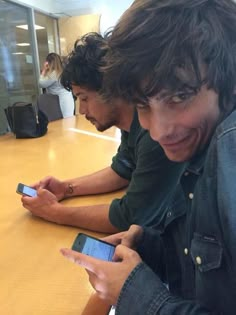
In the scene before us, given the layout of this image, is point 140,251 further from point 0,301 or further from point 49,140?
point 49,140

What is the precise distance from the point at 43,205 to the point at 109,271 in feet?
1.43

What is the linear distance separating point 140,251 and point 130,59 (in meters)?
0.41

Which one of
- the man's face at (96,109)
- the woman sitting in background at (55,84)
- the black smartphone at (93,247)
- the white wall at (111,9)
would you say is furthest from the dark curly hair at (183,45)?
the white wall at (111,9)

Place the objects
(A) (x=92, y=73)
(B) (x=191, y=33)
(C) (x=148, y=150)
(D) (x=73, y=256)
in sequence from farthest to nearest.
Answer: (A) (x=92, y=73)
(C) (x=148, y=150)
(D) (x=73, y=256)
(B) (x=191, y=33)

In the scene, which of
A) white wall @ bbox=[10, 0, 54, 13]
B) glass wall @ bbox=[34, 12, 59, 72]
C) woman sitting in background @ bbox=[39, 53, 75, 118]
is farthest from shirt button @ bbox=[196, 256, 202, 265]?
glass wall @ bbox=[34, 12, 59, 72]

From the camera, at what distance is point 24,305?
562 mm

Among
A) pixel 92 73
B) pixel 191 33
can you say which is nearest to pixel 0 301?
pixel 191 33

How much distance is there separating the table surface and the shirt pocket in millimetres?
248

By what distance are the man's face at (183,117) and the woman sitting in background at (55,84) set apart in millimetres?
2811

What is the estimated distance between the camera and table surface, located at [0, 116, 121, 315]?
574mm

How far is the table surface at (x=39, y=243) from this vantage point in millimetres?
574

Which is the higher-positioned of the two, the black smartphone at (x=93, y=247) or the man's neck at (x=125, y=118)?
the man's neck at (x=125, y=118)

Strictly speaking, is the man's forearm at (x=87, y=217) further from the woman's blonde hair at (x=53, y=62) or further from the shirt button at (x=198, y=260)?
the woman's blonde hair at (x=53, y=62)

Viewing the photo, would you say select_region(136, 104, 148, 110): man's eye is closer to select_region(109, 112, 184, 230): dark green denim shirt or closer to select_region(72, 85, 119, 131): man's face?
select_region(109, 112, 184, 230): dark green denim shirt
